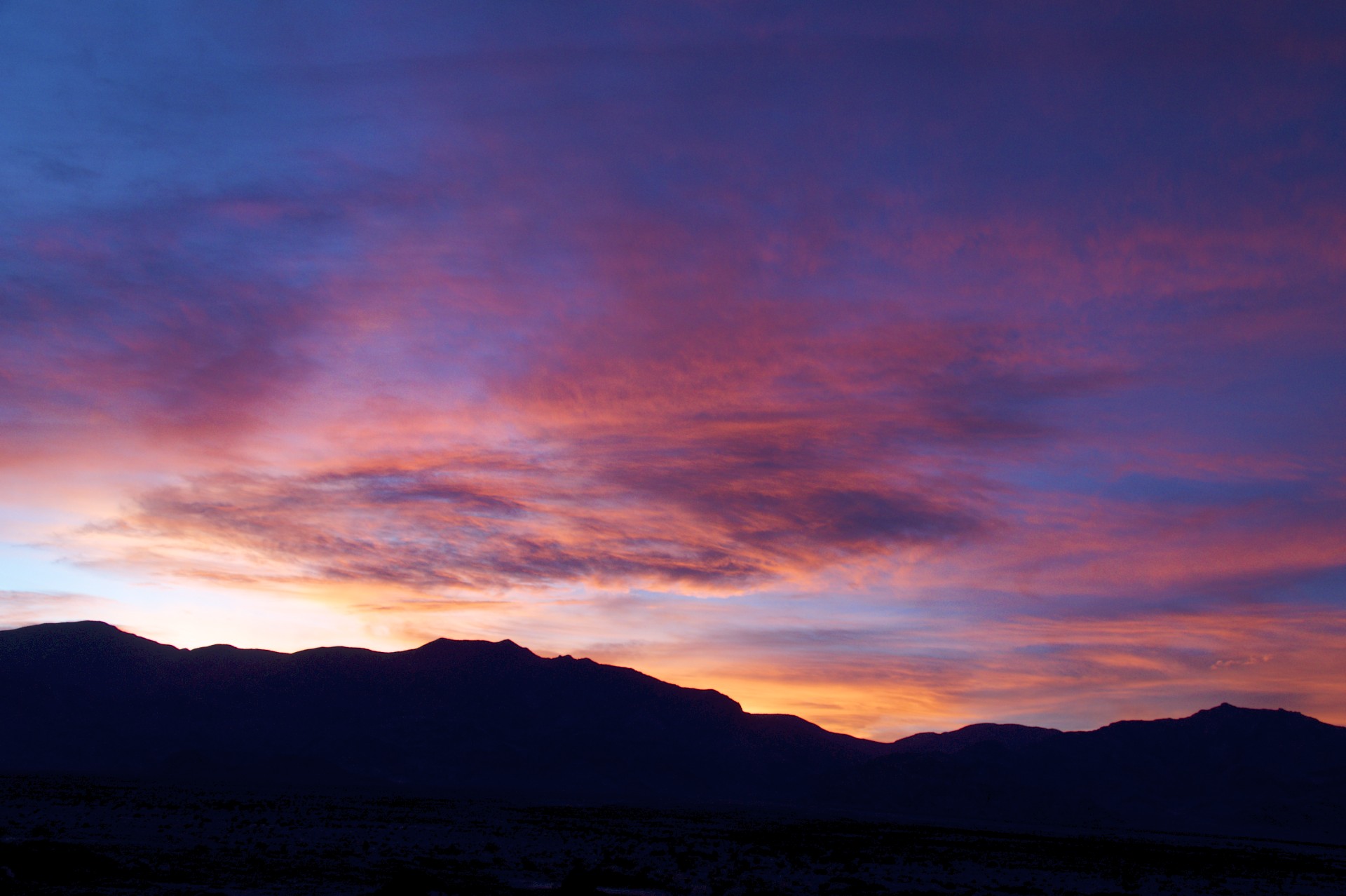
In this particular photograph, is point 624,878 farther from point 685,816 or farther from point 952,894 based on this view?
point 685,816

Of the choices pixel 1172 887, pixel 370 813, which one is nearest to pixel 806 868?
pixel 1172 887

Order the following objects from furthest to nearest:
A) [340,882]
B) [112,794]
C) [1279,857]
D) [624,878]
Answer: [1279,857] → [112,794] → [624,878] → [340,882]

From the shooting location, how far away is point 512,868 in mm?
38969

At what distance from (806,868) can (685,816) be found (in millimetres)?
64445

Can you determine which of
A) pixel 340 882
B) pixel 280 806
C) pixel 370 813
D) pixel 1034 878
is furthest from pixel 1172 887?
pixel 280 806

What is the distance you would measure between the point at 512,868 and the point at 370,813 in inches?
1542

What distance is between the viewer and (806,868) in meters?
44.8

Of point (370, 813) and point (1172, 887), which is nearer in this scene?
point (1172, 887)

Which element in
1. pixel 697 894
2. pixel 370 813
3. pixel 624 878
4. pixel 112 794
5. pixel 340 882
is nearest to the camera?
pixel 340 882

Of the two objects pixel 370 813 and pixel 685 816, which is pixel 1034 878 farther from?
pixel 685 816

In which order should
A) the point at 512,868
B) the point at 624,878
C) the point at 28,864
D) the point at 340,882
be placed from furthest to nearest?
the point at 512,868, the point at 624,878, the point at 340,882, the point at 28,864

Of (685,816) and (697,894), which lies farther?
(685,816)

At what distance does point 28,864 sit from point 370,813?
1900 inches

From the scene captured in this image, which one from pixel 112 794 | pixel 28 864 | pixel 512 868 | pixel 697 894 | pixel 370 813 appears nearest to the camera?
pixel 28 864
